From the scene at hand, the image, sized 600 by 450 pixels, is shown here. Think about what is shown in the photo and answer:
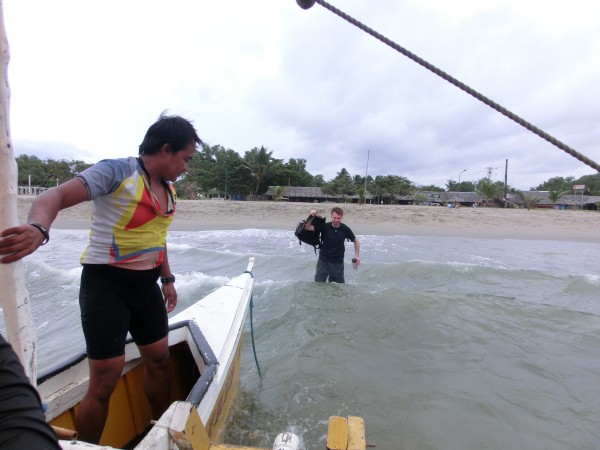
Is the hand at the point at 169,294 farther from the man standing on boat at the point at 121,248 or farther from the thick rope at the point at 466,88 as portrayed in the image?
the thick rope at the point at 466,88

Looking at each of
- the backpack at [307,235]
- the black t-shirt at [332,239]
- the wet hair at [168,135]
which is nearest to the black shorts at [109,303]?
the wet hair at [168,135]

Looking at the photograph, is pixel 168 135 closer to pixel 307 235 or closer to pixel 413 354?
pixel 413 354

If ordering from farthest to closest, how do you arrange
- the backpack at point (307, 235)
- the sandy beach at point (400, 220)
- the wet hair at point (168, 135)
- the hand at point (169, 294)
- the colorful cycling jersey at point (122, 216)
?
the sandy beach at point (400, 220)
the backpack at point (307, 235)
the hand at point (169, 294)
the wet hair at point (168, 135)
the colorful cycling jersey at point (122, 216)

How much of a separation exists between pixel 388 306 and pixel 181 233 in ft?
52.1

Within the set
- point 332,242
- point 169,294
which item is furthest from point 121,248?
point 332,242

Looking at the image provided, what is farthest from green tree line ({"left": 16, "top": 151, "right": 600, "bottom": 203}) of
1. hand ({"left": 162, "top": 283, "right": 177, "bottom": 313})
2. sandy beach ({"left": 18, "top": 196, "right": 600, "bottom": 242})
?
hand ({"left": 162, "top": 283, "right": 177, "bottom": 313})

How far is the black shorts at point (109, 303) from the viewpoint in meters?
1.83

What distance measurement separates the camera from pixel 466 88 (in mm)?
2105

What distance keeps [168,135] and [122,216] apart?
49 centimetres

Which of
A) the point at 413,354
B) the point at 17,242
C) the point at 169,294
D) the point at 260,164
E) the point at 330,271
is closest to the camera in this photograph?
the point at 17,242

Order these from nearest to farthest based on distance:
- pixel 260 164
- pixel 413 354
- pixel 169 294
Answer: pixel 169 294 → pixel 413 354 → pixel 260 164

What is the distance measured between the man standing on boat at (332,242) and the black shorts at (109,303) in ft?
17.4

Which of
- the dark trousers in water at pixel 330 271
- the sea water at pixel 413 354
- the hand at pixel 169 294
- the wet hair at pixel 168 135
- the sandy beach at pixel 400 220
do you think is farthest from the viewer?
the sandy beach at pixel 400 220

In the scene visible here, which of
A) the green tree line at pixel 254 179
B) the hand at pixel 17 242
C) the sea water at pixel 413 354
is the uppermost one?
the green tree line at pixel 254 179
